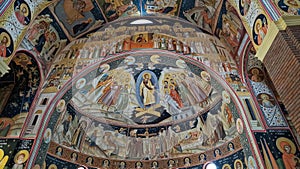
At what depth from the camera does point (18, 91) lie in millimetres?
8562

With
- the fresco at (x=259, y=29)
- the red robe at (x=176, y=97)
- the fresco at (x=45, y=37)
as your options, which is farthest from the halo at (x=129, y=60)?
the fresco at (x=259, y=29)

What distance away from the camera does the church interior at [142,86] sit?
709 cm

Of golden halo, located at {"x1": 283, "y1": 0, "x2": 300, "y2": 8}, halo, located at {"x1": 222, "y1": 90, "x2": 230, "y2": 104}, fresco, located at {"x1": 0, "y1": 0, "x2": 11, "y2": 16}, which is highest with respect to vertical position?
halo, located at {"x1": 222, "y1": 90, "x2": 230, "y2": 104}

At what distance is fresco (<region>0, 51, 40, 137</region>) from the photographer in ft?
26.4

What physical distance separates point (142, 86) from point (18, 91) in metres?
5.29

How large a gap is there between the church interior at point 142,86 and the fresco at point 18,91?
1.4 inches

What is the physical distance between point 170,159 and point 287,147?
18.0 feet

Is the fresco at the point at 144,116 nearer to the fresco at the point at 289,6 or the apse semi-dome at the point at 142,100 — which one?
the apse semi-dome at the point at 142,100

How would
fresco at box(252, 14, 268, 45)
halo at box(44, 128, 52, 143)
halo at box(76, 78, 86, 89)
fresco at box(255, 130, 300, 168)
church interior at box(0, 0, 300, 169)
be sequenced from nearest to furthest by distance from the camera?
fresco at box(252, 14, 268, 45) < fresco at box(255, 130, 300, 168) < church interior at box(0, 0, 300, 169) < halo at box(44, 128, 52, 143) < halo at box(76, 78, 86, 89)

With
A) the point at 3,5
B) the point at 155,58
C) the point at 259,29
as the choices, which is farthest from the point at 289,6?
the point at 155,58

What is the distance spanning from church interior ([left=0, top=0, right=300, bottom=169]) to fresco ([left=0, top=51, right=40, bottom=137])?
36 mm

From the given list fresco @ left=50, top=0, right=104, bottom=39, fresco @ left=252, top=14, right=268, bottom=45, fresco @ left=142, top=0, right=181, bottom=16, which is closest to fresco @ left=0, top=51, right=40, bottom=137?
fresco @ left=50, top=0, right=104, bottom=39

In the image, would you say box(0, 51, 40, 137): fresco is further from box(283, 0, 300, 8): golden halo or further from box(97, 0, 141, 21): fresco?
box(283, 0, 300, 8): golden halo

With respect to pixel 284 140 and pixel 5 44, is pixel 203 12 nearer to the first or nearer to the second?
pixel 284 140
